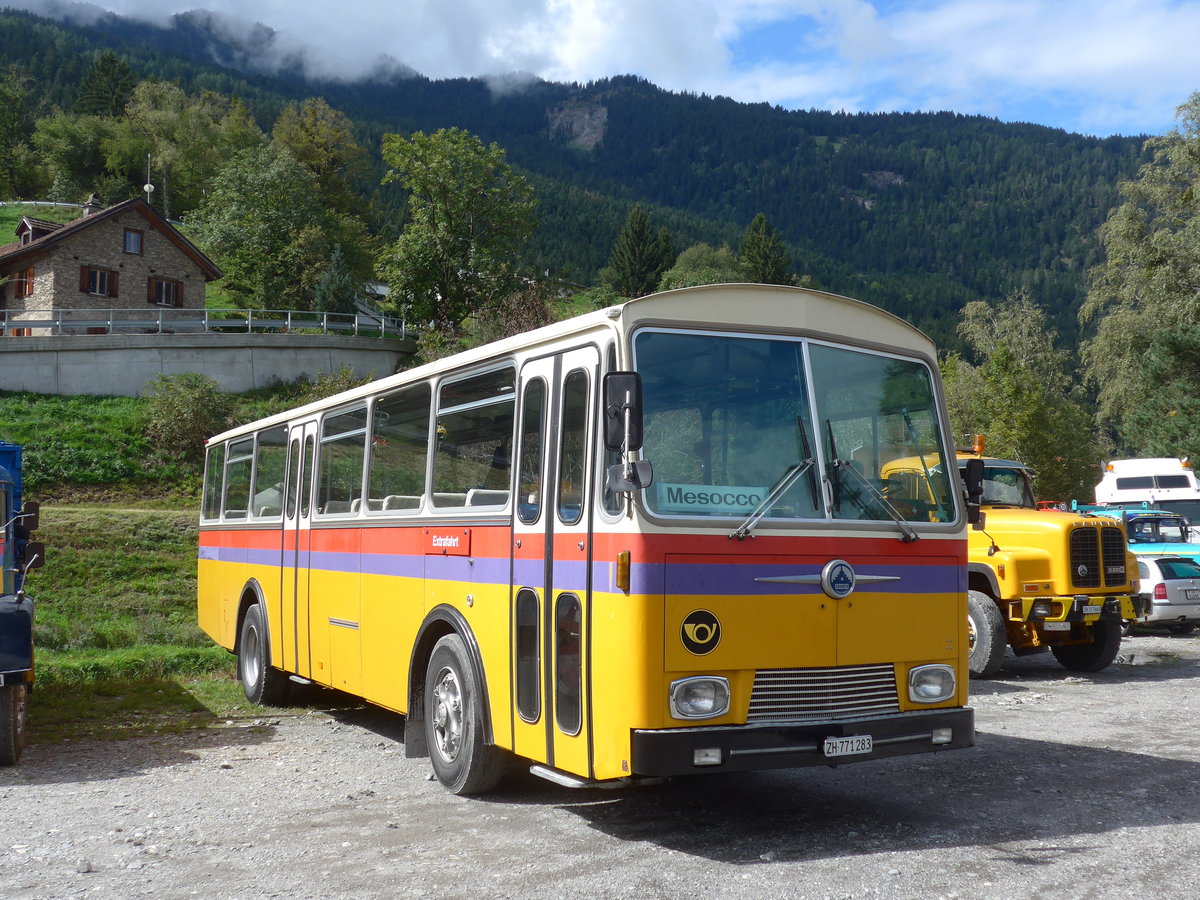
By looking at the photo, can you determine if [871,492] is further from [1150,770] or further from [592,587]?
[1150,770]

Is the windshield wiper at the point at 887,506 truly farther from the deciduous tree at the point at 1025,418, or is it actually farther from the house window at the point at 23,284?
the house window at the point at 23,284

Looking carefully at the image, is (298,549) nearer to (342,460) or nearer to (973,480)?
(342,460)

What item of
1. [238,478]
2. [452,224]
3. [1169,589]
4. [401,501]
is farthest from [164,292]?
[401,501]

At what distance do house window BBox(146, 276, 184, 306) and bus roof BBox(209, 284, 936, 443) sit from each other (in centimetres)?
5893

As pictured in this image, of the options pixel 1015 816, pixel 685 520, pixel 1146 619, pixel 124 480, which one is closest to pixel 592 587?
pixel 685 520

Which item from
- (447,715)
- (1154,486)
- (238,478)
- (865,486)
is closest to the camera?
(865,486)

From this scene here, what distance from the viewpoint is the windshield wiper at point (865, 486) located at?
6504 millimetres

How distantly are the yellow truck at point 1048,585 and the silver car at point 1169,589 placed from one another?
4.75 meters

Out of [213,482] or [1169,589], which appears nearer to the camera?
[213,482]

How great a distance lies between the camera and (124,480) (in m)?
36.8

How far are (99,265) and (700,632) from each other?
195ft

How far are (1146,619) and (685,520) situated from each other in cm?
1559

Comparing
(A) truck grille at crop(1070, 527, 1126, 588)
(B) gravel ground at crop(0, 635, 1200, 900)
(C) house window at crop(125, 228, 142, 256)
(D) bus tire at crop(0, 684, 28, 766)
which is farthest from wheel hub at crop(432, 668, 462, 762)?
(C) house window at crop(125, 228, 142, 256)

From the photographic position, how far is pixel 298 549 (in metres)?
10.9
